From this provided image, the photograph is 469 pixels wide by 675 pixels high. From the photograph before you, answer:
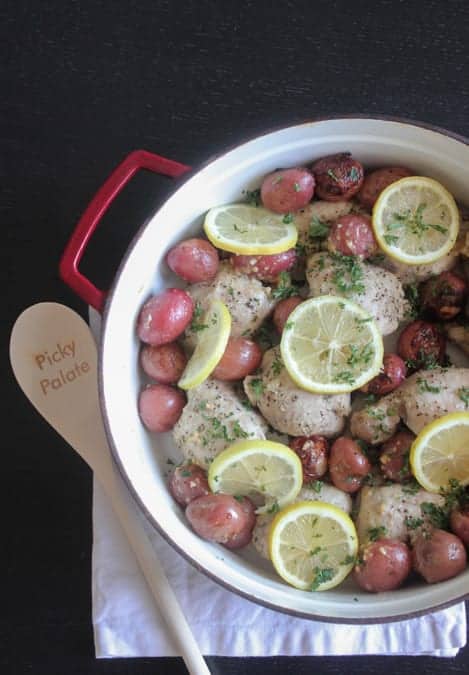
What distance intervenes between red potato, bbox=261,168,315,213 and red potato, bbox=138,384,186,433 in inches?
17.6

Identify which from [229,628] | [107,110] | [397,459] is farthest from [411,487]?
[107,110]

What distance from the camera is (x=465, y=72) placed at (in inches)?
68.8

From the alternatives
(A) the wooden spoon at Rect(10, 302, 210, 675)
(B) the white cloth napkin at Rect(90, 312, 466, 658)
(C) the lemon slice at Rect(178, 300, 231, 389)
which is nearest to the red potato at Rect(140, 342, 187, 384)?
(C) the lemon slice at Rect(178, 300, 231, 389)

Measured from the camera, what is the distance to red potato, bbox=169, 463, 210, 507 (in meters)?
1.59

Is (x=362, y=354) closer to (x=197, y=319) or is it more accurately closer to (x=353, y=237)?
(x=353, y=237)

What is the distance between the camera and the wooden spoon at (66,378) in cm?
166

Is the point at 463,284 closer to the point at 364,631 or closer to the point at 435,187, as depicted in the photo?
the point at 435,187

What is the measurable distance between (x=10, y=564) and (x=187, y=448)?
509mm

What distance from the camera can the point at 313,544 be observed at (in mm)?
1512

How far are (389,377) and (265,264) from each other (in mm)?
348

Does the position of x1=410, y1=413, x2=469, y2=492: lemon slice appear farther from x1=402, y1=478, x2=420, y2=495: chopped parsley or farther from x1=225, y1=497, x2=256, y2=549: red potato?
x1=225, y1=497, x2=256, y2=549: red potato

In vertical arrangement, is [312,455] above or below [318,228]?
below

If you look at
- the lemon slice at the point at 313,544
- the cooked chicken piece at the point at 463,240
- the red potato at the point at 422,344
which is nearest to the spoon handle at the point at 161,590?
the lemon slice at the point at 313,544

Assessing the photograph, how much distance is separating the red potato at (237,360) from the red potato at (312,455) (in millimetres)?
185
